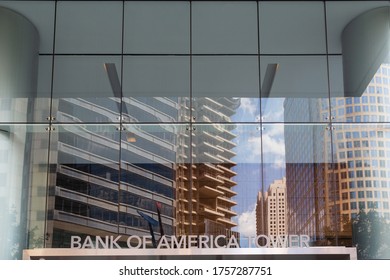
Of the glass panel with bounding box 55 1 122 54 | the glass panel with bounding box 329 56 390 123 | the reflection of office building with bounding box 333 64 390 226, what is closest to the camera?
the reflection of office building with bounding box 333 64 390 226

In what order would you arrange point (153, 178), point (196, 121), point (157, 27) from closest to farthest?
point (153, 178)
point (196, 121)
point (157, 27)

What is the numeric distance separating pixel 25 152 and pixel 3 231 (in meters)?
1.32

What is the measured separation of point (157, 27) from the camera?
12.1 m

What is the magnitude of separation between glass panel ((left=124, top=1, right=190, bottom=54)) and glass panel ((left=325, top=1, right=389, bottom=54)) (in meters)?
2.46

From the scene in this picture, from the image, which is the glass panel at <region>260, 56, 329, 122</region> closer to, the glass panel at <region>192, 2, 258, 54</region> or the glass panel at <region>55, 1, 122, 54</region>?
the glass panel at <region>192, 2, 258, 54</region>

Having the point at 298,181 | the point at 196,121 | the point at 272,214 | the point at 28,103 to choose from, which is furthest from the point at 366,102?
the point at 28,103

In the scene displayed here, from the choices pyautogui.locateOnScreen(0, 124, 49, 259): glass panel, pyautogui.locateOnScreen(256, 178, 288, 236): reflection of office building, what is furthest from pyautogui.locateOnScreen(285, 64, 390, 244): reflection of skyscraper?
pyautogui.locateOnScreen(0, 124, 49, 259): glass panel

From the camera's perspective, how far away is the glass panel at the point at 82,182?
1083cm

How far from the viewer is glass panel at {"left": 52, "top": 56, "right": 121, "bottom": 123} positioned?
37.9 ft

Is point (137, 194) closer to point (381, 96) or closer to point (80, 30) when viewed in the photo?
point (80, 30)

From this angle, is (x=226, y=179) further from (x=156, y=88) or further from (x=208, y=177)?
(x=156, y=88)

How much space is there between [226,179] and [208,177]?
299 millimetres

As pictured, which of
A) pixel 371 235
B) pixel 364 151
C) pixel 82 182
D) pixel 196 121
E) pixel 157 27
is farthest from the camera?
pixel 157 27

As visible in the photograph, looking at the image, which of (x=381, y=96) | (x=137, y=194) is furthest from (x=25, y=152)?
(x=381, y=96)
